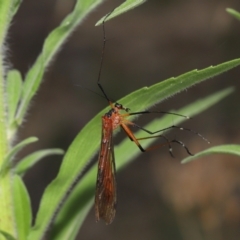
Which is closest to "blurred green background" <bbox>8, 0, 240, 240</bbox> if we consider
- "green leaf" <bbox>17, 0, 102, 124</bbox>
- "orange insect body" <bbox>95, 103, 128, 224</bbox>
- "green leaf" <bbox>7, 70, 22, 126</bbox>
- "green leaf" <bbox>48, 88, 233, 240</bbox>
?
"green leaf" <bbox>48, 88, 233, 240</bbox>

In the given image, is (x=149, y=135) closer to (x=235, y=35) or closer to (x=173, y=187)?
(x=173, y=187)

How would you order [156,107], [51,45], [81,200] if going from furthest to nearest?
[156,107] → [81,200] → [51,45]

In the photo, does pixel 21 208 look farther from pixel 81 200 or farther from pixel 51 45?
pixel 51 45

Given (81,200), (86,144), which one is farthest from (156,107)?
(86,144)

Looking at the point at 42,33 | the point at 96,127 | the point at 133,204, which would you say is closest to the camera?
the point at 96,127

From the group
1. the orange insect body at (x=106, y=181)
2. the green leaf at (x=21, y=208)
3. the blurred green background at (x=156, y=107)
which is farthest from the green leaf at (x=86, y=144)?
the blurred green background at (x=156, y=107)

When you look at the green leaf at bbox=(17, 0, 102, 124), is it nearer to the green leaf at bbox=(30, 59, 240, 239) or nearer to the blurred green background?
the green leaf at bbox=(30, 59, 240, 239)

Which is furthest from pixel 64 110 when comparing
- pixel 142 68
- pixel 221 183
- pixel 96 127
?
pixel 96 127
